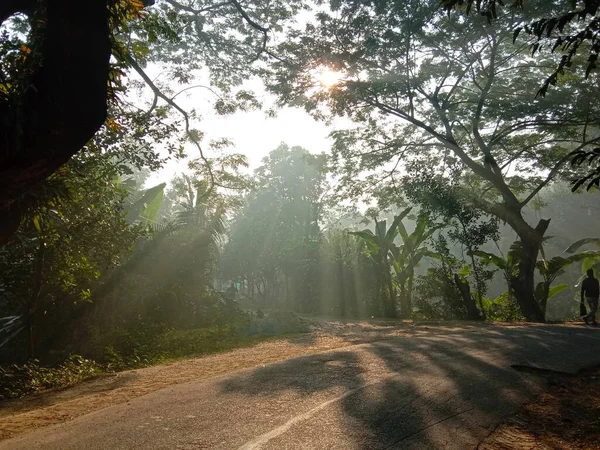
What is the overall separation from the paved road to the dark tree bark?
2.59m

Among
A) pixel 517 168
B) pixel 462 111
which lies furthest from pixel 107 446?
pixel 517 168

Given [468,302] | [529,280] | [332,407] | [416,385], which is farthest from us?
[468,302]

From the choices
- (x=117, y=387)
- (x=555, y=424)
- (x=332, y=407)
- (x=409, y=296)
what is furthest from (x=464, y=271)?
(x=117, y=387)

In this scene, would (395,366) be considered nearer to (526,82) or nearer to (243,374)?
(243,374)

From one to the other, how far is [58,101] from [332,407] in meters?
4.11

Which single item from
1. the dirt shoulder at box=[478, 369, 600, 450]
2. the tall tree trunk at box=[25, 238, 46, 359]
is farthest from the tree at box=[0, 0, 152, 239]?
the dirt shoulder at box=[478, 369, 600, 450]

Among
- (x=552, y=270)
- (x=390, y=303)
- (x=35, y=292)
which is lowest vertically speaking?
(x=390, y=303)

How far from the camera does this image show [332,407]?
457cm

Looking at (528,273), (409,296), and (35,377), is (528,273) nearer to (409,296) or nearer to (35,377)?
(409,296)

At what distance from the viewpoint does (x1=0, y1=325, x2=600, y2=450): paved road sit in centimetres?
383

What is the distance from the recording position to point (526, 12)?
46.2 feet

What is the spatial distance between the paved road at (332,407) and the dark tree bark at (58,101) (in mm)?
2591

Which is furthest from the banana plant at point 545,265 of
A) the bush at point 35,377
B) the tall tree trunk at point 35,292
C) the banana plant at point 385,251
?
the tall tree trunk at point 35,292

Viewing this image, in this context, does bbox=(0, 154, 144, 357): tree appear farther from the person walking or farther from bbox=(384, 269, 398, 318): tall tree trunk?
the person walking
